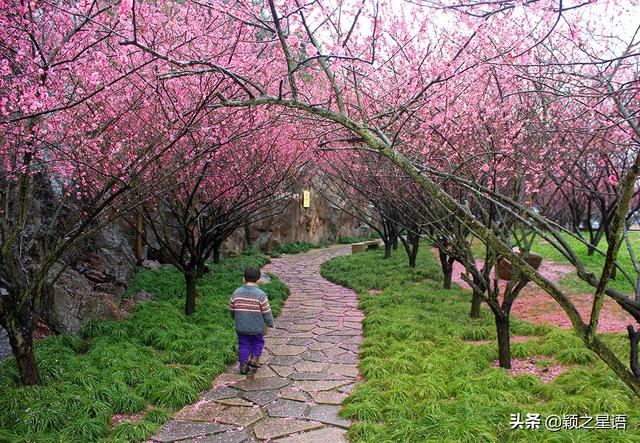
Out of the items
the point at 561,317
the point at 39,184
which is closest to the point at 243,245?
the point at 39,184

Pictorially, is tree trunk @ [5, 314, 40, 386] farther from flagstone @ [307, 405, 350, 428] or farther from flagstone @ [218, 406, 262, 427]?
flagstone @ [307, 405, 350, 428]

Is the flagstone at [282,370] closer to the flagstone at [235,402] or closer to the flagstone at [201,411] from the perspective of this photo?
the flagstone at [235,402]

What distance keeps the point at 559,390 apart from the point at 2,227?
18.7 feet

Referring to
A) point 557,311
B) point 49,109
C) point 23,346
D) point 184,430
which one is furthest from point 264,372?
point 557,311

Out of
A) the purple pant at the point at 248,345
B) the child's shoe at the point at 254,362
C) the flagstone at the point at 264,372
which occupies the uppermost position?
the purple pant at the point at 248,345

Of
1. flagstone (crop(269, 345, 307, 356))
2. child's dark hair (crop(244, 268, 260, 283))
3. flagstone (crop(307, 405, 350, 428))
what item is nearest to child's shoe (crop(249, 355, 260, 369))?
flagstone (crop(269, 345, 307, 356))

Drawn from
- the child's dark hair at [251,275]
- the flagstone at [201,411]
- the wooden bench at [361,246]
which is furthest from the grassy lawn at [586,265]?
the flagstone at [201,411]

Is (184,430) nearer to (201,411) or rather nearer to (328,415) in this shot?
(201,411)

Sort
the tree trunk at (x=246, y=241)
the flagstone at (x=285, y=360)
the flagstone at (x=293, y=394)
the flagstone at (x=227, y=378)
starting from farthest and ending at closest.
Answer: the tree trunk at (x=246, y=241)
the flagstone at (x=285, y=360)
the flagstone at (x=227, y=378)
the flagstone at (x=293, y=394)

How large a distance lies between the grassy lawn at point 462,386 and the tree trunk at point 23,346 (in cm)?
304

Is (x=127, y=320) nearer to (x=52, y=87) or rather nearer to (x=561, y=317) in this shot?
(x=52, y=87)

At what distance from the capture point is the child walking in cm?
546

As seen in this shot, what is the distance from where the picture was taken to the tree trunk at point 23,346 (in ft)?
14.2

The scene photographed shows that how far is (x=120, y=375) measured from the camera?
5.00 metres
